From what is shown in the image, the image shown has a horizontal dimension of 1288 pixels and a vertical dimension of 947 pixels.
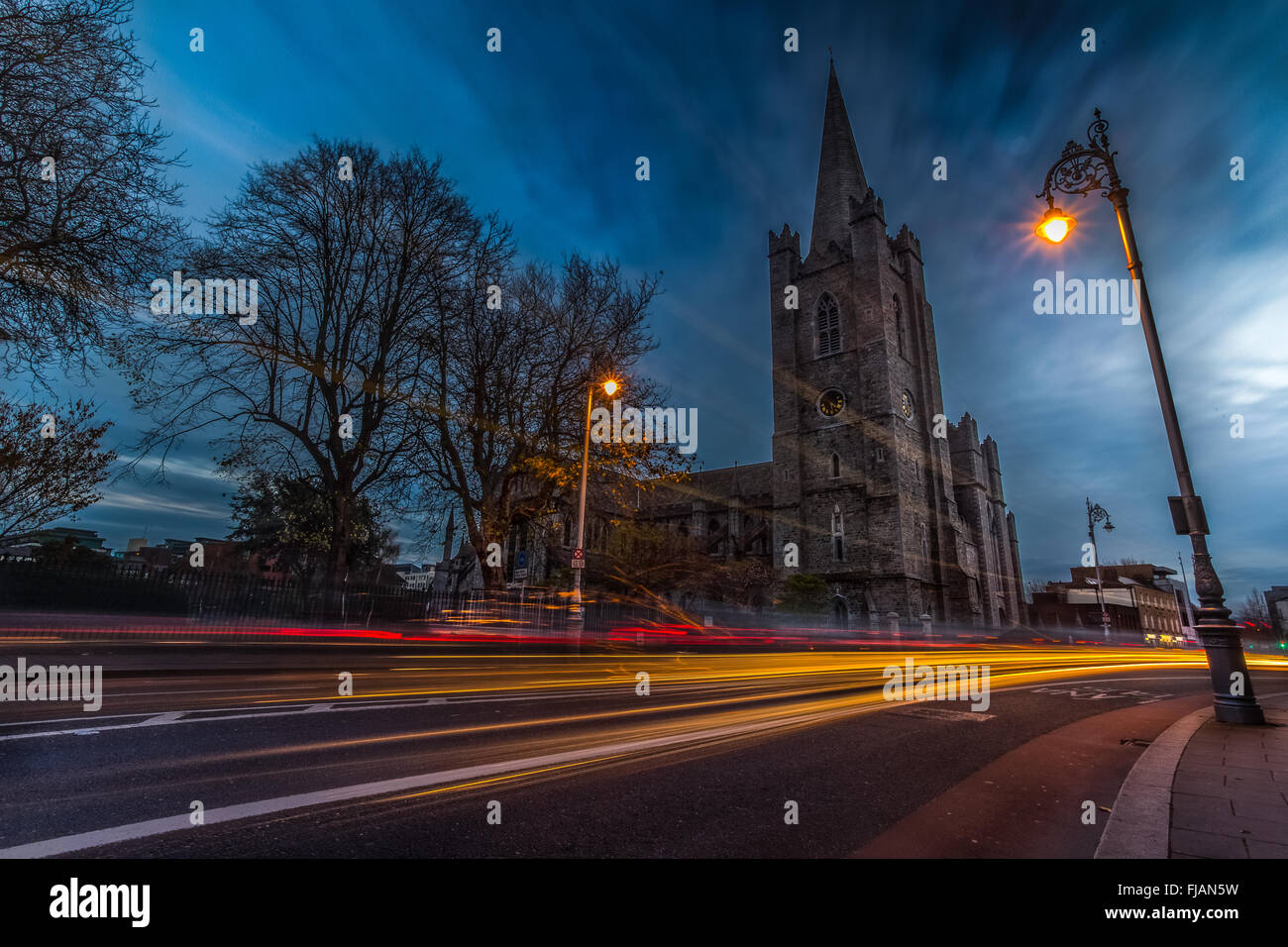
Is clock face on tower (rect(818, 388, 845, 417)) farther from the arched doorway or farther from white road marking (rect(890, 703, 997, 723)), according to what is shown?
Result: white road marking (rect(890, 703, 997, 723))

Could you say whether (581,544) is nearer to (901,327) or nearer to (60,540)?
(60,540)

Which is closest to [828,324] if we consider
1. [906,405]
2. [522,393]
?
[906,405]

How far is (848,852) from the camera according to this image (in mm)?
2650

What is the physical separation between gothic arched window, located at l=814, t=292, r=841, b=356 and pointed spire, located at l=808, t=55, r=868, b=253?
4.51 metres

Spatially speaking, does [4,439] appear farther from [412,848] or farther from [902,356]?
[902,356]

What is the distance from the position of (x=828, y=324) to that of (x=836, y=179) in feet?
42.0

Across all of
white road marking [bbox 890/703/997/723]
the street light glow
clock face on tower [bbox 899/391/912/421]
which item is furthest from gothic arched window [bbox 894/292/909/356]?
white road marking [bbox 890/703/997/723]

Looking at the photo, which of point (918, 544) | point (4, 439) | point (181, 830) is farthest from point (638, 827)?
point (918, 544)

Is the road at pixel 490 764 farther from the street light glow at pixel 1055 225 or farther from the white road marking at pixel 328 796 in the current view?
the street light glow at pixel 1055 225

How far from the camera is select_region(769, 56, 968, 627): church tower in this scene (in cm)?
3659

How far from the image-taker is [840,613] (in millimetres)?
34812

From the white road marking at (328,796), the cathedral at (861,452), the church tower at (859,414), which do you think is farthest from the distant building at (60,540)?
the church tower at (859,414)
